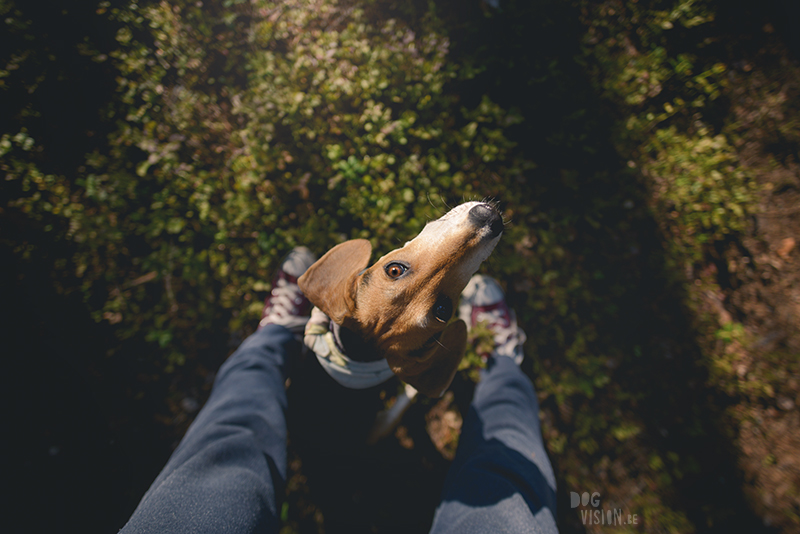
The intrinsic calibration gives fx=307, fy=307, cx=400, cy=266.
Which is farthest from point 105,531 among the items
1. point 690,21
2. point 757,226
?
point 690,21

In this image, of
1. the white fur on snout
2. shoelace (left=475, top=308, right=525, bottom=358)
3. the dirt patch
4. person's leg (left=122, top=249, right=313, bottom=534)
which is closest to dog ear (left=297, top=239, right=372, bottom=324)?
the white fur on snout

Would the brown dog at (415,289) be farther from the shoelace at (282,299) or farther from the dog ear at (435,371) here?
the shoelace at (282,299)

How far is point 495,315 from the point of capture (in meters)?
2.96

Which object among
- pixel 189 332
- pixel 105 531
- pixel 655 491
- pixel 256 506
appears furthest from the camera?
pixel 189 332

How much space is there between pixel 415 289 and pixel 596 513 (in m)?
3.05

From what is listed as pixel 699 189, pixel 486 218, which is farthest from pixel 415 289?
pixel 699 189

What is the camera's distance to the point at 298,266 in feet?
9.68

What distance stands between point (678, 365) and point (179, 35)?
6.16 metres

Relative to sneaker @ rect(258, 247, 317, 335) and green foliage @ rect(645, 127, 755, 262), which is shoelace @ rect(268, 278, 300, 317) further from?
green foliage @ rect(645, 127, 755, 262)

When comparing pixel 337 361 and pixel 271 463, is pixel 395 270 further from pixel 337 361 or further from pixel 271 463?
pixel 271 463

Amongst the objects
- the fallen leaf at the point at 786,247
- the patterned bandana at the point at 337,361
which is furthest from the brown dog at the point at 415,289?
the fallen leaf at the point at 786,247

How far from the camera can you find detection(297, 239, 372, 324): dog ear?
1649 millimetres

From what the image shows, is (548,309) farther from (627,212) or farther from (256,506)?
(256,506)

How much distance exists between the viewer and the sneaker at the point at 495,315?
2898 mm
